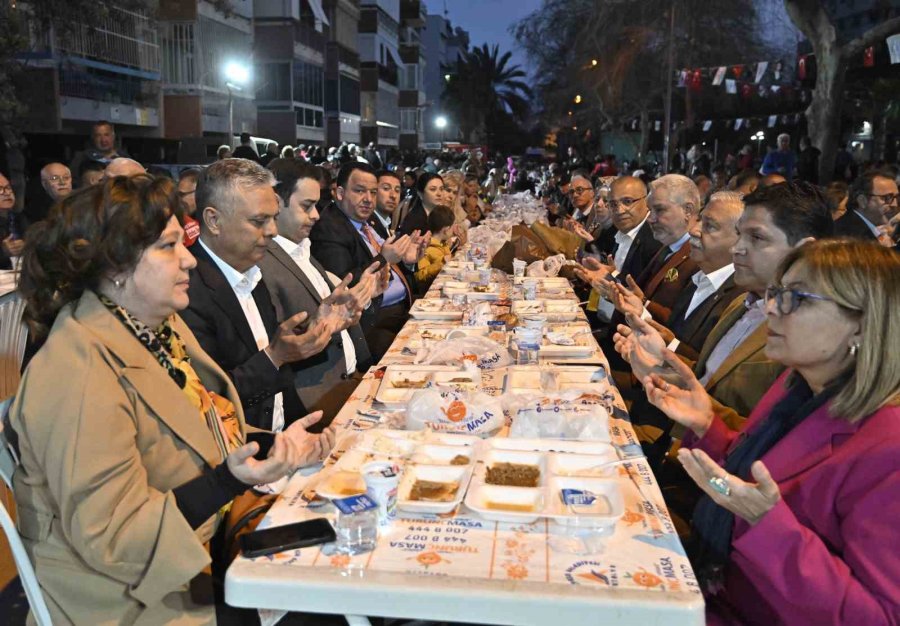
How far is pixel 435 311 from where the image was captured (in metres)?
5.21

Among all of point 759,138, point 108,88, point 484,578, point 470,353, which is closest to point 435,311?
point 470,353

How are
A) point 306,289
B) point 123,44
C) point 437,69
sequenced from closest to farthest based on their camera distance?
point 306,289
point 123,44
point 437,69

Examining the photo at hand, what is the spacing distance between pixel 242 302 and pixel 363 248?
234cm

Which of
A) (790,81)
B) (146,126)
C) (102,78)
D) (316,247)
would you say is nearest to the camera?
(316,247)

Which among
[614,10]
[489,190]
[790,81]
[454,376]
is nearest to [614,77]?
[614,10]

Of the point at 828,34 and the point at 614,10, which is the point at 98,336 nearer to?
the point at 828,34

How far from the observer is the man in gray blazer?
4227mm

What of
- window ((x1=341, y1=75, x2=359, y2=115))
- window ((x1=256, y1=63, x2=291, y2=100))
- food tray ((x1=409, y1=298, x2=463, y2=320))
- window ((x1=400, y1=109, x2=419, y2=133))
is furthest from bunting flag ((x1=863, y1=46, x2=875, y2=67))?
window ((x1=400, y1=109, x2=419, y2=133))

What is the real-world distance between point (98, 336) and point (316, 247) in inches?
144

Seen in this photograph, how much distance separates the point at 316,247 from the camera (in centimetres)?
578

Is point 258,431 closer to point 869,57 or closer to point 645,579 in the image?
point 645,579

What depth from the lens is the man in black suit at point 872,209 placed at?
7.84 m

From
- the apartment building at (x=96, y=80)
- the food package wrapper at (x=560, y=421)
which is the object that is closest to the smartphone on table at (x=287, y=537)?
the food package wrapper at (x=560, y=421)

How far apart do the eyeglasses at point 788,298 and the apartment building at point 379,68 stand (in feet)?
143
